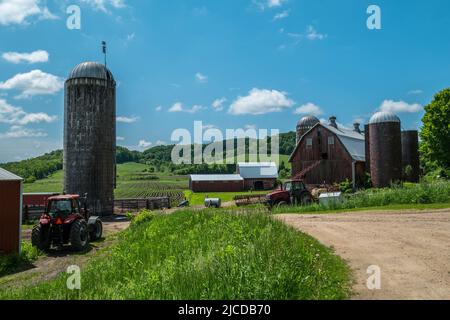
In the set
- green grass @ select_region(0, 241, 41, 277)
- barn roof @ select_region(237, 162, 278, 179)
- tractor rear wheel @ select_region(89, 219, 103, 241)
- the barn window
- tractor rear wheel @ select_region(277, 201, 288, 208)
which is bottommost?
green grass @ select_region(0, 241, 41, 277)

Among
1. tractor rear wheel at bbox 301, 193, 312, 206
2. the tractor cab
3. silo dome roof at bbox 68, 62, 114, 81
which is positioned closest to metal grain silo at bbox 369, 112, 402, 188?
tractor rear wheel at bbox 301, 193, 312, 206

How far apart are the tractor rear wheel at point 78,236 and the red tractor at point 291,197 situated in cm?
1199

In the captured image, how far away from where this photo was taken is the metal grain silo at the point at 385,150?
35250 millimetres

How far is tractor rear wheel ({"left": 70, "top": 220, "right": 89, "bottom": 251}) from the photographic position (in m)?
15.9

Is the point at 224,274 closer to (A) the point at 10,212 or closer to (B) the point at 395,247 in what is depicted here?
(B) the point at 395,247

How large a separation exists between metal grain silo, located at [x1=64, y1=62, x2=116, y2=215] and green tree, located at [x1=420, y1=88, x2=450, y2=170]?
31736 mm

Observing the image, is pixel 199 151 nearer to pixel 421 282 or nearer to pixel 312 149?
pixel 312 149

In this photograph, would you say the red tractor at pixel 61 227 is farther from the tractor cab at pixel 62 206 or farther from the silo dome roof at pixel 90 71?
the silo dome roof at pixel 90 71

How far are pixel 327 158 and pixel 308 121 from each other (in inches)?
659

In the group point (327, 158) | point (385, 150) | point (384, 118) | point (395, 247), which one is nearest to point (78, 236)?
point (395, 247)

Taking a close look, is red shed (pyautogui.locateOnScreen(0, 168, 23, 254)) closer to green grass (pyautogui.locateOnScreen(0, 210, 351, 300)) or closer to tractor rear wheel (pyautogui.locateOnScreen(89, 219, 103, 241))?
tractor rear wheel (pyautogui.locateOnScreen(89, 219, 103, 241))

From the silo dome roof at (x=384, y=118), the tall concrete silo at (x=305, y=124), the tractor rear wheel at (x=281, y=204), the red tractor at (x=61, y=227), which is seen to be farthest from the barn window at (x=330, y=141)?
the red tractor at (x=61, y=227)

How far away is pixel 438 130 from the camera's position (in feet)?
129
